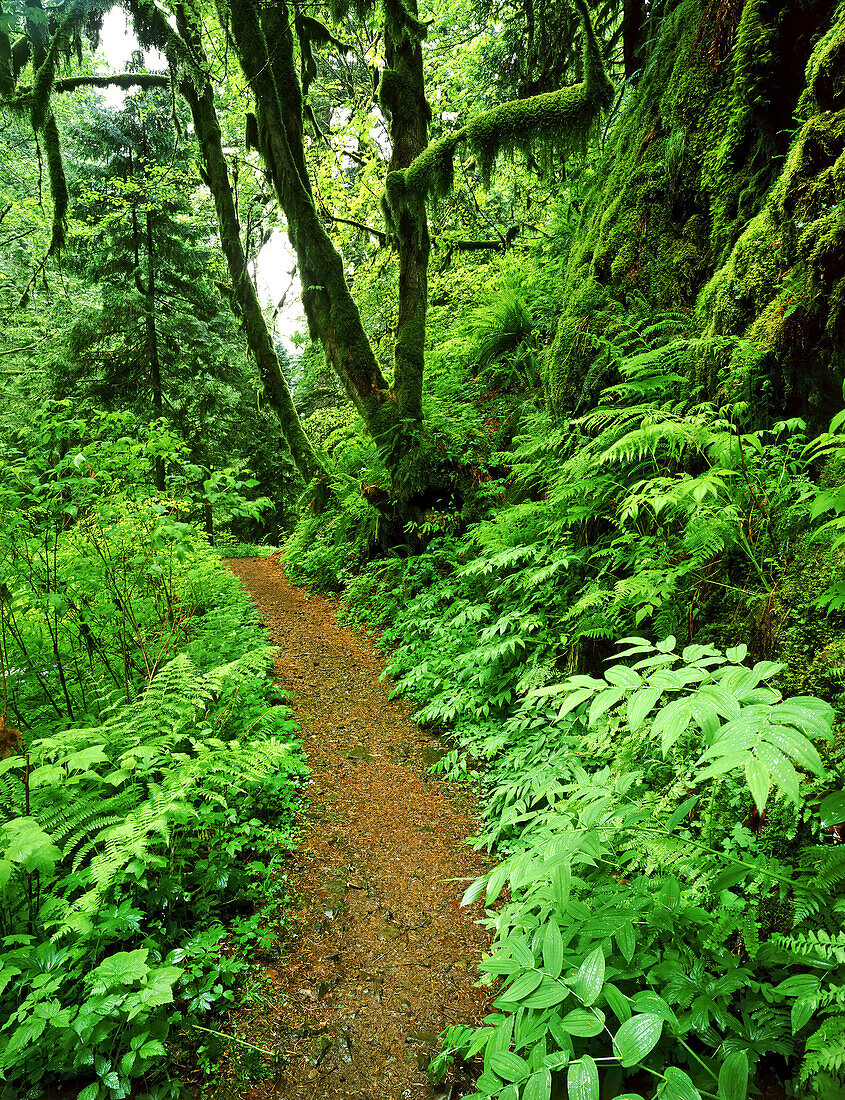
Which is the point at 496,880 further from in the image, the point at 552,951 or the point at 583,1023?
the point at 583,1023

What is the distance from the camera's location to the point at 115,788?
10.0ft

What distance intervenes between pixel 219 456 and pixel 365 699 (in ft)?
44.7

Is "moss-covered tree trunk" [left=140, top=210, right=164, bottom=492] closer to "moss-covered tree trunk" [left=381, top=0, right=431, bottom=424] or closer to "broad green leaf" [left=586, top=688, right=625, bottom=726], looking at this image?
"moss-covered tree trunk" [left=381, top=0, right=431, bottom=424]

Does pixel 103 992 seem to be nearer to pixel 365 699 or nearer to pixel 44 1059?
pixel 44 1059

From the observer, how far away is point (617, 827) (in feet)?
7.18

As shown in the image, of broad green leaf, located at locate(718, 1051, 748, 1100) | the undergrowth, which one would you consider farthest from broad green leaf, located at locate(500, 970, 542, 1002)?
broad green leaf, located at locate(718, 1051, 748, 1100)

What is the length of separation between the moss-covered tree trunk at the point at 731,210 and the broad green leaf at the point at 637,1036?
2.85m

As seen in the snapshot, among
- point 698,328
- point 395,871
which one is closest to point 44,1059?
point 395,871

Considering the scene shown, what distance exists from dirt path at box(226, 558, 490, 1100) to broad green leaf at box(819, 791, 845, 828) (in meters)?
1.84

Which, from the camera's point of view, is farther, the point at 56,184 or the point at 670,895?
the point at 56,184

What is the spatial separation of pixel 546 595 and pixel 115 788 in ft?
11.0

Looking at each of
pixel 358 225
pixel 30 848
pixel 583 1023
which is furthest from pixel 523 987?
pixel 358 225

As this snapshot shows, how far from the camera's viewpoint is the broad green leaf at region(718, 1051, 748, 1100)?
1.30m

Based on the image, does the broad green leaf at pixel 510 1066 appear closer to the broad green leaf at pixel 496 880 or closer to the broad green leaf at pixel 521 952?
the broad green leaf at pixel 521 952
